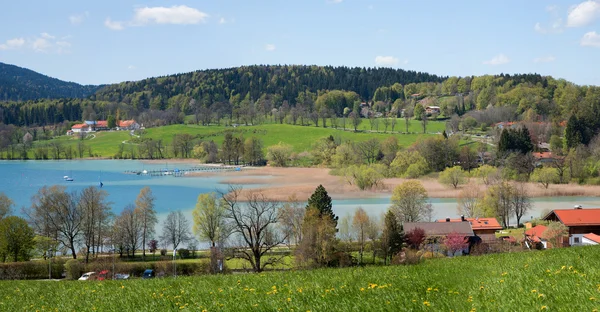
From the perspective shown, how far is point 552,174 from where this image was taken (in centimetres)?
6209

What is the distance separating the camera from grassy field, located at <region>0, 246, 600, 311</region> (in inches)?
268

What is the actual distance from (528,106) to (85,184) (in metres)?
89.7

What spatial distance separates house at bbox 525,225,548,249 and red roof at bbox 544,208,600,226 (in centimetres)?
121

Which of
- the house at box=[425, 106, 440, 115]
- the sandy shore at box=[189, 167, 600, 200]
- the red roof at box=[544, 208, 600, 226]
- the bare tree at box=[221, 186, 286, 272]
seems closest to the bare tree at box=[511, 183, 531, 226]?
the red roof at box=[544, 208, 600, 226]

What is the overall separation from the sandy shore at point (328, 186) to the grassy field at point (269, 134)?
21.4 metres

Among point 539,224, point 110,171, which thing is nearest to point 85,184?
point 110,171

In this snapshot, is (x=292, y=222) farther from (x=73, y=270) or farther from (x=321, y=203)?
(x=73, y=270)

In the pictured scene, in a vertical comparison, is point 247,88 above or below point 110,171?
above

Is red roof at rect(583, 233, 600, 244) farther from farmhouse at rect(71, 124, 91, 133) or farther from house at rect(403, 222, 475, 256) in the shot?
farmhouse at rect(71, 124, 91, 133)

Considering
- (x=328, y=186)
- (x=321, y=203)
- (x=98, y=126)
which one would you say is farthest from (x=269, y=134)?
(x=321, y=203)

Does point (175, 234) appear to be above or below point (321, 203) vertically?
below

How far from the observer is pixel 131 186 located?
66.3m

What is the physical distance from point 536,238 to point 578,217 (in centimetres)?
375

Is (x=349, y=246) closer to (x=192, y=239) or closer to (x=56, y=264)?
(x=192, y=239)
